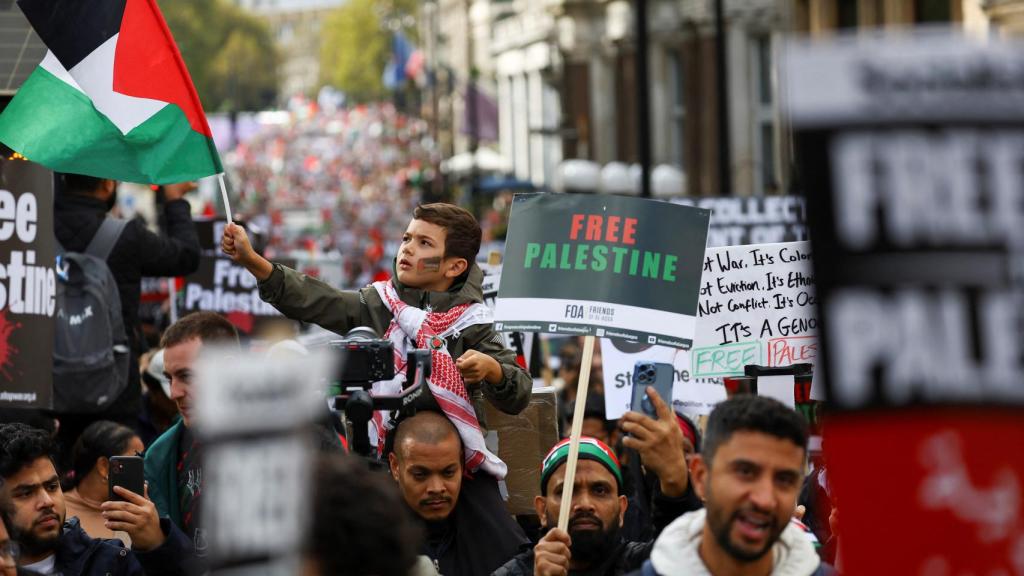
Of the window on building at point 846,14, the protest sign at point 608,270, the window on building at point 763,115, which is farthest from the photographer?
the window on building at point 763,115

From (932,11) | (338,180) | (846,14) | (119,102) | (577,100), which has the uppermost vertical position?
(338,180)

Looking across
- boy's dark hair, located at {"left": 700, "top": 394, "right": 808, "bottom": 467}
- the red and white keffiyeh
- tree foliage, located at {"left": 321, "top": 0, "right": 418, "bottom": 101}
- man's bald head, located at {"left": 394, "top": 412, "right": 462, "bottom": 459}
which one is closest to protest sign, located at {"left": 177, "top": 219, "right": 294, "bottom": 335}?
the red and white keffiyeh

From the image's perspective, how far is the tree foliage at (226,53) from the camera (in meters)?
138

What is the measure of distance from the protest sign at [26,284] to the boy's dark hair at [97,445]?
0.20m

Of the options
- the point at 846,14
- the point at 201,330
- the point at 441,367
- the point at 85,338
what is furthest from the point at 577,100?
the point at 441,367

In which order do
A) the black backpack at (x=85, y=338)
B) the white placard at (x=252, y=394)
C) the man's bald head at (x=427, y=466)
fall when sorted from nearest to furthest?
the white placard at (x=252, y=394) < the man's bald head at (x=427, y=466) < the black backpack at (x=85, y=338)

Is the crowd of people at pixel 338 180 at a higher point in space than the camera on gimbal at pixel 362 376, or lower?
higher

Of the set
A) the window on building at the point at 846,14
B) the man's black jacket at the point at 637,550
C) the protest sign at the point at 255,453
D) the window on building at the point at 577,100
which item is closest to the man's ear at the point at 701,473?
the man's black jacket at the point at 637,550

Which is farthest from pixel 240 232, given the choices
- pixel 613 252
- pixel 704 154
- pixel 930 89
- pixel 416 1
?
pixel 416 1

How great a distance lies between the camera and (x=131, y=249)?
818 centimetres

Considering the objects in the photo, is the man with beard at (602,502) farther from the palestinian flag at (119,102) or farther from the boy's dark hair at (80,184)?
the boy's dark hair at (80,184)

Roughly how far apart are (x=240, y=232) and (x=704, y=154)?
98.4 feet

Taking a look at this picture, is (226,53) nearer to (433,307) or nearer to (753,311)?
(753,311)

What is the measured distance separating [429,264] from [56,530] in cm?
146
